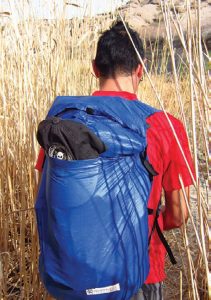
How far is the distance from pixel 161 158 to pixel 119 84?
187 mm

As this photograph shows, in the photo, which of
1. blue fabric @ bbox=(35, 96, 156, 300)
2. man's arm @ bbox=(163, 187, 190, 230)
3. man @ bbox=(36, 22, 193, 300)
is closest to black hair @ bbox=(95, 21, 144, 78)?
man @ bbox=(36, 22, 193, 300)

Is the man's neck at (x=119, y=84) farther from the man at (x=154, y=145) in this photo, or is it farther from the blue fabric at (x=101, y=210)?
the blue fabric at (x=101, y=210)

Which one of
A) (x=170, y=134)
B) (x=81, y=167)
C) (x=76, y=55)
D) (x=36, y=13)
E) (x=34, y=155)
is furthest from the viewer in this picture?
(x=76, y=55)

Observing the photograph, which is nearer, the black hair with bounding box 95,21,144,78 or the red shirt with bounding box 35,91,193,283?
the red shirt with bounding box 35,91,193,283

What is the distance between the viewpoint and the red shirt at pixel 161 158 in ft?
2.55

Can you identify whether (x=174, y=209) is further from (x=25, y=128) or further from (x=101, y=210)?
(x=25, y=128)

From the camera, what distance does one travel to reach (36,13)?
4.46 feet

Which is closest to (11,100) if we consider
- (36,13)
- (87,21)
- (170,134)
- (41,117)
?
(41,117)

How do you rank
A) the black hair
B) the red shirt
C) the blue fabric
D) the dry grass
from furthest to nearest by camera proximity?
1. the dry grass
2. the black hair
3. the red shirt
4. the blue fabric

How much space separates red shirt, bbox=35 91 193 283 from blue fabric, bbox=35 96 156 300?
1.9 inches

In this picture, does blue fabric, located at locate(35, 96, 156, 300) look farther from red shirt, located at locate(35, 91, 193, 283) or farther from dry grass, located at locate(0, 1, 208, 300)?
dry grass, located at locate(0, 1, 208, 300)

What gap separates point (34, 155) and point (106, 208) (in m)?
0.52

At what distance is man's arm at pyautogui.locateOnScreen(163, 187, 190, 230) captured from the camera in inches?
32.7

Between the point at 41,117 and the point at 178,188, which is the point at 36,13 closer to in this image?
the point at 41,117
